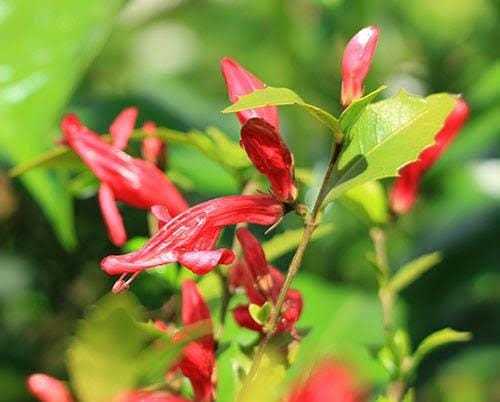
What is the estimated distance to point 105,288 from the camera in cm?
132

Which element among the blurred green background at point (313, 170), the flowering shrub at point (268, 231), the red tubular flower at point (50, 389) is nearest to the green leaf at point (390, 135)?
the flowering shrub at point (268, 231)

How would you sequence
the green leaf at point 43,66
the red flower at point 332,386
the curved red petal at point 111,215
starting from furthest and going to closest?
the green leaf at point 43,66 < the curved red petal at point 111,215 < the red flower at point 332,386

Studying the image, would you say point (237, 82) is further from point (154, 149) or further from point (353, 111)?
point (154, 149)

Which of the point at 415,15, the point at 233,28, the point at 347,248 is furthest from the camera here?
the point at 233,28

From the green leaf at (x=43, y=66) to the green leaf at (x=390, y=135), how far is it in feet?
1.65

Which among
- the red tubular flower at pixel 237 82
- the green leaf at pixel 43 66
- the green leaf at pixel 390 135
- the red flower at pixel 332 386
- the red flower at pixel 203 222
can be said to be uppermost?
the red tubular flower at pixel 237 82

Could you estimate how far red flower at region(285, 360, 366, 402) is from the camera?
421 millimetres

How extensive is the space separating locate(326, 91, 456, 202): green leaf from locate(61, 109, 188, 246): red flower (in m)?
0.20

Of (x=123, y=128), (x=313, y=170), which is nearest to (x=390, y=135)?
(x=123, y=128)

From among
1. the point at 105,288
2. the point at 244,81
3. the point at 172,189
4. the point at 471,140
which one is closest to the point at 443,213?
the point at 471,140

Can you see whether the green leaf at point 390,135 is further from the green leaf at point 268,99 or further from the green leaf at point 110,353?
the green leaf at point 110,353

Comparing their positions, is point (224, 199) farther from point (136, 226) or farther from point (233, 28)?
point (233, 28)

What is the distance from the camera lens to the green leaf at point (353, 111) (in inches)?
23.5

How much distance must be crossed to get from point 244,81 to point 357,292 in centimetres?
83
